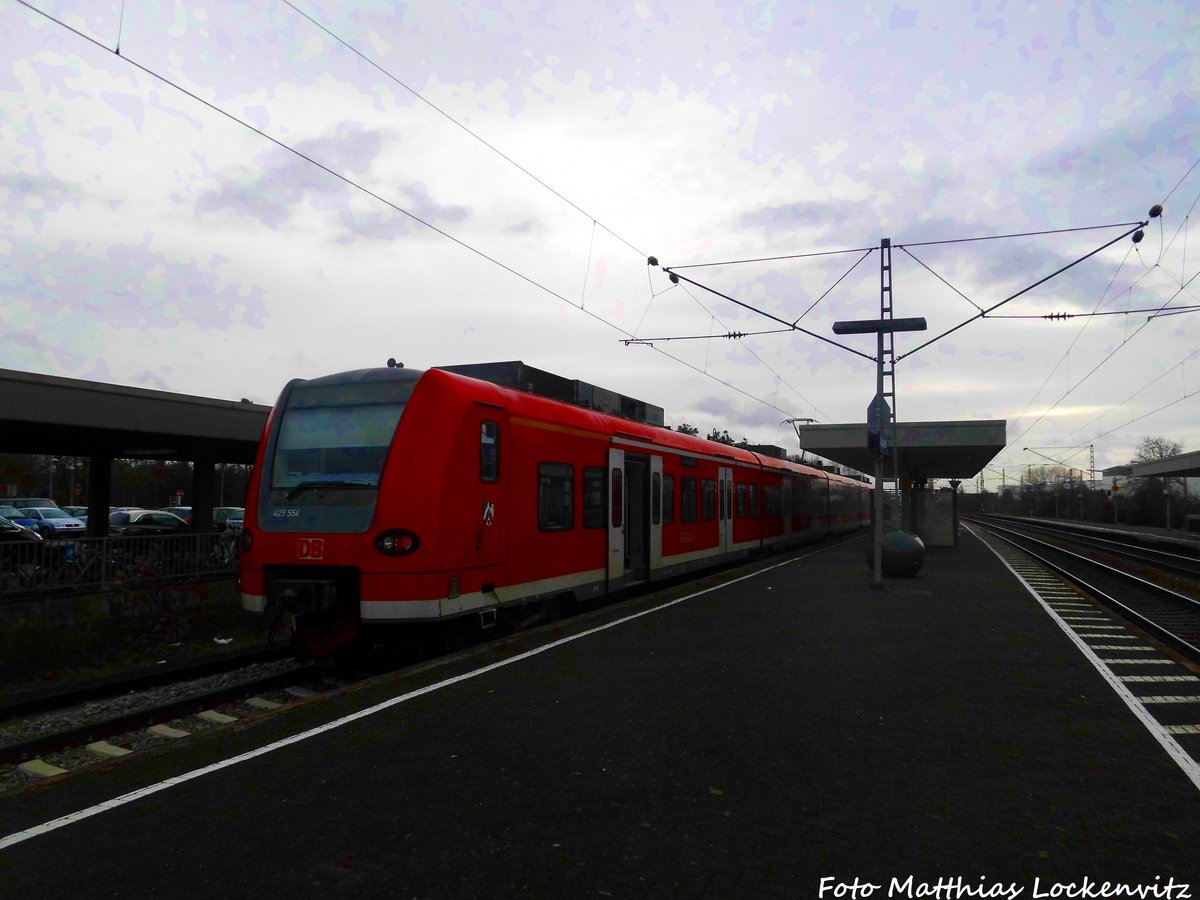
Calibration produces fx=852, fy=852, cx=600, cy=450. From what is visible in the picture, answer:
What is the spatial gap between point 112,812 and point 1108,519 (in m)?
97.3

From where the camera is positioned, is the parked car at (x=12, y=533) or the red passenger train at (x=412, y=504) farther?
the parked car at (x=12, y=533)

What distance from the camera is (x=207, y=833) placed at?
434 cm

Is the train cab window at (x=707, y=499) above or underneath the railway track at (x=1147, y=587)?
above

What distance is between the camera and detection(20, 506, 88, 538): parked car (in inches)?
1244

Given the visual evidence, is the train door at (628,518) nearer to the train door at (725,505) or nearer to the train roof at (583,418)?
the train roof at (583,418)

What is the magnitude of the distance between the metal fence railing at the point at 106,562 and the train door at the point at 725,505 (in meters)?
9.72

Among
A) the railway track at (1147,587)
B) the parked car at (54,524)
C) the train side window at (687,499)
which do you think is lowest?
the railway track at (1147,587)

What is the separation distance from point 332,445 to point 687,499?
8494mm

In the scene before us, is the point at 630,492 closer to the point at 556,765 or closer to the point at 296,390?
the point at 296,390

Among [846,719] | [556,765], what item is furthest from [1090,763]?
[556,765]

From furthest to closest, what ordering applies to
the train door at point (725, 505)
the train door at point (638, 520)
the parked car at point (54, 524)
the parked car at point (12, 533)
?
the parked car at point (54, 524)
the parked car at point (12, 533)
the train door at point (725, 505)
the train door at point (638, 520)

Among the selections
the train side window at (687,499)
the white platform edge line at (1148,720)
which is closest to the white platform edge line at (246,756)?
the white platform edge line at (1148,720)

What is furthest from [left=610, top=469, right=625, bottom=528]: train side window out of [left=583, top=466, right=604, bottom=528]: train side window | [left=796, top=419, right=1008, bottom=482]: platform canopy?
[left=796, top=419, right=1008, bottom=482]: platform canopy

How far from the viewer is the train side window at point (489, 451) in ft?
28.9
